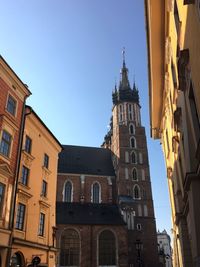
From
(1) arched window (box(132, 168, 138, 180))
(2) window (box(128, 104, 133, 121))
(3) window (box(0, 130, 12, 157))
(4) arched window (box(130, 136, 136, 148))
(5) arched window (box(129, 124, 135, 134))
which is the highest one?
(2) window (box(128, 104, 133, 121))

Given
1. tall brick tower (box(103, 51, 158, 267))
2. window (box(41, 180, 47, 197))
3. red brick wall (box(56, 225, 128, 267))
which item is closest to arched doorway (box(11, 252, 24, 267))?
window (box(41, 180, 47, 197))

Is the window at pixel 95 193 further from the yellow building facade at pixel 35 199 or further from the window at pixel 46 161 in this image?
the window at pixel 46 161

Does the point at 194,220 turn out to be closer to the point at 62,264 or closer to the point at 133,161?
the point at 62,264

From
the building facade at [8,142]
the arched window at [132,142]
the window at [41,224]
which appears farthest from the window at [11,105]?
the arched window at [132,142]

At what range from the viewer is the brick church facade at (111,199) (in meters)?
45.4

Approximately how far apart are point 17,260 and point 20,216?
2.45m

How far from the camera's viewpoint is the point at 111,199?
5791 cm

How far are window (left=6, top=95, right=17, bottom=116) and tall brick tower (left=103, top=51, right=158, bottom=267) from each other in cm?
3409

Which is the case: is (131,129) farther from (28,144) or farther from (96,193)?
(28,144)

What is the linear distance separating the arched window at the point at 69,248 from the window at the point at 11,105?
32283 millimetres

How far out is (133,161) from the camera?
61969 mm

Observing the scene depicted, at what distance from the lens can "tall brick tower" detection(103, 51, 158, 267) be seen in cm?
5172

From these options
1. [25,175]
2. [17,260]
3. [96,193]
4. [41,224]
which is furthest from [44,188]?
[96,193]

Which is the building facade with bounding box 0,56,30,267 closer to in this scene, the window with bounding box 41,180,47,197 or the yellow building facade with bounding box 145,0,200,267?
the window with bounding box 41,180,47,197
